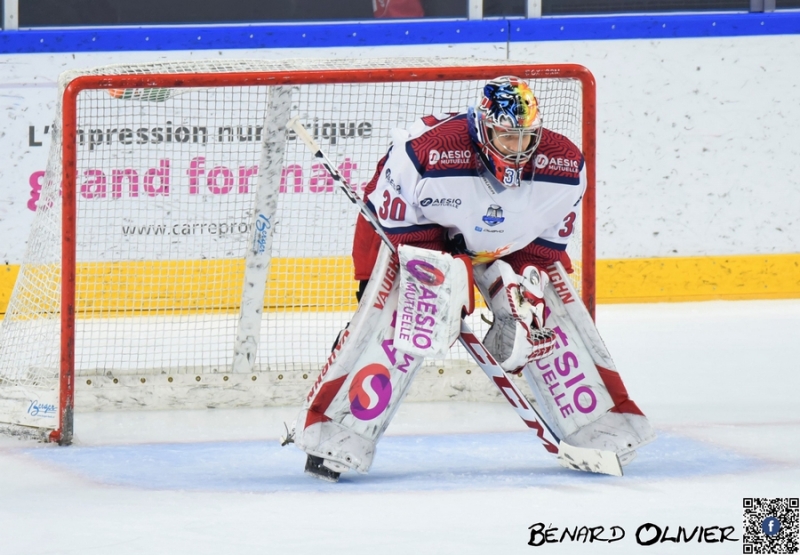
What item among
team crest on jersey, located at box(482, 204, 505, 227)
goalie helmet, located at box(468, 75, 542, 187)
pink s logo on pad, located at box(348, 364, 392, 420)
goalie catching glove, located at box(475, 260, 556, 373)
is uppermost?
goalie helmet, located at box(468, 75, 542, 187)

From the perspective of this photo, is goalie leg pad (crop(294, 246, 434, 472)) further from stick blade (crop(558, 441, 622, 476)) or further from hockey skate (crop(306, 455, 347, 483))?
stick blade (crop(558, 441, 622, 476))

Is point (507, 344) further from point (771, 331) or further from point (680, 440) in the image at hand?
point (771, 331)

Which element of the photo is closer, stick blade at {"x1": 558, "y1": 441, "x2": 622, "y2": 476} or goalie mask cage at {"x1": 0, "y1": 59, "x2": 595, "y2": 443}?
stick blade at {"x1": 558, "y1": 441, "x2": 622, "y2": 476}

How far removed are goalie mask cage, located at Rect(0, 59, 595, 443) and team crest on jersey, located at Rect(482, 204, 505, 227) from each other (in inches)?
32.1

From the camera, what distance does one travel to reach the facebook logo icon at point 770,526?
9.22 feet

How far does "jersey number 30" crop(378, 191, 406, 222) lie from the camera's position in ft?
10.7

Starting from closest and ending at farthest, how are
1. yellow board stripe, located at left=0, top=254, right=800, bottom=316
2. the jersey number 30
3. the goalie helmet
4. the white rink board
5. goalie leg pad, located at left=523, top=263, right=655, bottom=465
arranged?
the goalie helmet
the jersey number 30
goalie leg pad, located at left=523, top=263, right=655, bottom=465
yellow board stripe, located at left=0, top=254, right=800, bottom=316
the white rink board

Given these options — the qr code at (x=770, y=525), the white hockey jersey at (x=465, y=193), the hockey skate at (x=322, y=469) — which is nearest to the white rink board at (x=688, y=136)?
the white hockey jersey at (x=465, y=193)

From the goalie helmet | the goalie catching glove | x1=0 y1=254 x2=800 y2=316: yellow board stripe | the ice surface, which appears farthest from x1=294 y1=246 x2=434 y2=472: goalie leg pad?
x1=0 y1=254 x2=800 y2=316: yellow board stripe

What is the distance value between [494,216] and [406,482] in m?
0.71

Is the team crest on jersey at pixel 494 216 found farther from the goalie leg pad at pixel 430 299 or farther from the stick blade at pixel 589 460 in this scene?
the stick blade at pixel 589 460

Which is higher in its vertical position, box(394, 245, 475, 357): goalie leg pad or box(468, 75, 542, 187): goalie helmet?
box(468, 75, 542, 187): goalie helmet

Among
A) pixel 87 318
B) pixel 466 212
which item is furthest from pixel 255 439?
pixel 87 318

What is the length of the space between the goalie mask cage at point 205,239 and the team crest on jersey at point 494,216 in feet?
2.67
